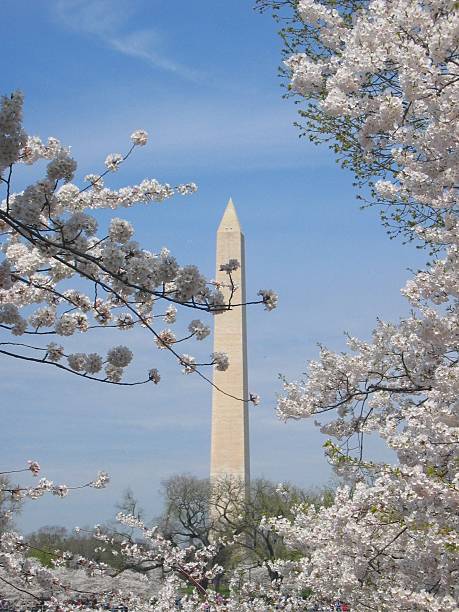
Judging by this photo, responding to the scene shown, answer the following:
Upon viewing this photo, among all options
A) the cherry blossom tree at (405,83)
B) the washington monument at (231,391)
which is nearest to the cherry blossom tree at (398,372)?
the cherry blossom tree at (405,83)

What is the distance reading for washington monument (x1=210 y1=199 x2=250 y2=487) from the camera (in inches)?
925

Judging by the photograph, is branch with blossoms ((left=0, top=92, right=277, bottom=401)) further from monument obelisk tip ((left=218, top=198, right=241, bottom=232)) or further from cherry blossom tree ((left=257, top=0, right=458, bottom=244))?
monument obelisk tip ((left=218, top=198, right=241, bottom=232))

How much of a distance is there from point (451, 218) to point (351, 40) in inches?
49.5

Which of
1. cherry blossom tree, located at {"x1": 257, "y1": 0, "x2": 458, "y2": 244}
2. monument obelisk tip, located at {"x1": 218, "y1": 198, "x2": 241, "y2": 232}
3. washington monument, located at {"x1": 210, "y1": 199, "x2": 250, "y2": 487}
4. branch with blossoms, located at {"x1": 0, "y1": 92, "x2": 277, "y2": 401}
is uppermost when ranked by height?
monument obelisk tip, located at {"x1": 218, "y1": 198, "x2": 241, "y2": 232}

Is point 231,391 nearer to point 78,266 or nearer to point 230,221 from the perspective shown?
point 230,221

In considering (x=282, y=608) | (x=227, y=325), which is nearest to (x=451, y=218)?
(x=282, y=608)

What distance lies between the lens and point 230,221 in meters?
24.5

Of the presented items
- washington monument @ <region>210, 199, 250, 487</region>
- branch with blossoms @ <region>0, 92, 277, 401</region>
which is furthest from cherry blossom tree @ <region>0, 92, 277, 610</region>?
washington monument @ <region>210, 199, 250, 487</region>

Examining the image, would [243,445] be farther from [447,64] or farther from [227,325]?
[447,64]

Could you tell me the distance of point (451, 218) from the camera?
501 centimetres

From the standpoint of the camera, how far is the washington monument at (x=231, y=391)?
23500 mm

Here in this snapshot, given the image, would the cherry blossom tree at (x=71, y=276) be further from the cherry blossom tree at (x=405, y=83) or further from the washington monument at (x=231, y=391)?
the washington monument at (x=231, y=391)

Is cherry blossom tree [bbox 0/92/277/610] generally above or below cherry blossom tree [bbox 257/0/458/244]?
below

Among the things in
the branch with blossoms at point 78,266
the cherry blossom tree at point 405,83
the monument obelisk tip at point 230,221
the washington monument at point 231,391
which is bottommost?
the branch with blossoms at point 78,266
